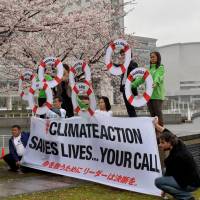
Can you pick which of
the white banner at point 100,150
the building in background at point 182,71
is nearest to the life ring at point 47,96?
the white banner at point 100,150

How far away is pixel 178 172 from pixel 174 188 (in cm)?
26

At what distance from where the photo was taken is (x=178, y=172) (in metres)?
6.61

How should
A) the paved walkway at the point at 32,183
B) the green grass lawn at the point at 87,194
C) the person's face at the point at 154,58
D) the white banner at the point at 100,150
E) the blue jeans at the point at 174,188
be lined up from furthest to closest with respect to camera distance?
the person's face at the point at 154,58 → the paved walkway at the point at 32,183 → the white banner at the point at 100,150 → the green grass lawn at the point at 87,194 → the blue jeans at the point at 174,188

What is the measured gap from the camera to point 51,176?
9266 mm

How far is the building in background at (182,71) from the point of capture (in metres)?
90.3

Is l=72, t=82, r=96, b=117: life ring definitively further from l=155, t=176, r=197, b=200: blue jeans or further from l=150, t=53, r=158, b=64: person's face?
l=155, t=176, r=197, b=200: blue jeans

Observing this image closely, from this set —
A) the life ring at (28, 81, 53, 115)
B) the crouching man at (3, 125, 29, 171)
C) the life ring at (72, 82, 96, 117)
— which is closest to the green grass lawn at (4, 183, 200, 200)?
the life ring at (72, 82, 96, 117)

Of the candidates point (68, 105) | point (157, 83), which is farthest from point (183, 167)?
point (68, 105)

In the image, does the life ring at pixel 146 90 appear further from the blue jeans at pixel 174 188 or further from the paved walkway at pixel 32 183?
the paved walkway at pixel 32 183

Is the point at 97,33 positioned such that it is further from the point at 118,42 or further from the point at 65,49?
the point at 118,42

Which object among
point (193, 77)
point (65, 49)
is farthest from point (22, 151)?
point (193, 77)

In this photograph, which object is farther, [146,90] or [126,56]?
[126,56]

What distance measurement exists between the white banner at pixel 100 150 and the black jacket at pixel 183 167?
580 mm

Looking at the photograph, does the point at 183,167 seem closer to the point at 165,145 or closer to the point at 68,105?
the point at 165,145
